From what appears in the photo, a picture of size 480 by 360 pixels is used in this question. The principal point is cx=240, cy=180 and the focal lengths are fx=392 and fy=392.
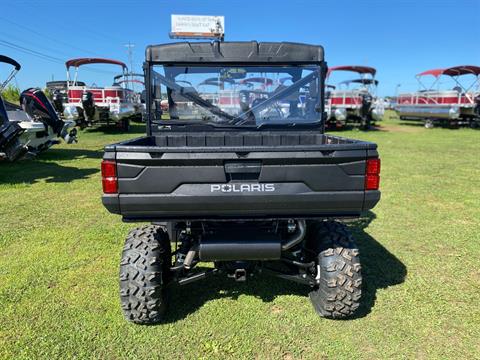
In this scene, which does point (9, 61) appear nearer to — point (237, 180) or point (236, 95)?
point (236, 95)

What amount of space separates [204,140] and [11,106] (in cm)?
711

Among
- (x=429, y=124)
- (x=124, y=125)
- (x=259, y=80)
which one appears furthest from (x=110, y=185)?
(x=429, y=124)

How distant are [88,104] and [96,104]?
85 centimetres

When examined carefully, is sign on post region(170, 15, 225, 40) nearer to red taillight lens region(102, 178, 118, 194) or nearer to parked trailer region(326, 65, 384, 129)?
parked trailer region(326, 65, 384, 129)

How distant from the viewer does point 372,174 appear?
2.48m

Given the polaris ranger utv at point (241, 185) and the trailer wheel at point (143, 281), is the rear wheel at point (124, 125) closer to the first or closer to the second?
the polaris ranger utv at point (241, 185)

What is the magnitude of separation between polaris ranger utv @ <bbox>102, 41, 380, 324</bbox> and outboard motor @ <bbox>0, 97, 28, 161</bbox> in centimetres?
455

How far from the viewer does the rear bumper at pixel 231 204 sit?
244 centimetres

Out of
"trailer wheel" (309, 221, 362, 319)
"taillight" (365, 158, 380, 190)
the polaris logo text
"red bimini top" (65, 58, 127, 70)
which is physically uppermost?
"red bimini top" (65, 58, 127, 70)

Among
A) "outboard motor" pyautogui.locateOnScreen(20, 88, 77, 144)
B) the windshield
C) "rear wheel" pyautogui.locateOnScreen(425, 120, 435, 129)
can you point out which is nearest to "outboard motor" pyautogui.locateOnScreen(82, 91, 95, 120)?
"outboard motor" pyautogui.locateOnScreen(20, 88, 77, 144)

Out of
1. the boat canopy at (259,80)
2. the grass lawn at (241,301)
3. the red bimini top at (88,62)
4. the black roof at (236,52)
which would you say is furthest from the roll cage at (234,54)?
the red bimini top at (88,62)

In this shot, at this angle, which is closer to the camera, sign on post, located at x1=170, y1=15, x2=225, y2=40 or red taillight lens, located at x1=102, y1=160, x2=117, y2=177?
red taillight lens, located at x1=102, y1=160, x2=117, y2=177

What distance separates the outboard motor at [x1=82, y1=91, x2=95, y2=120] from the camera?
13836mm

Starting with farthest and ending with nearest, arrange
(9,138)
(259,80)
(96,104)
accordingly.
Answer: (96,104) < (9,138) < (259,80)
